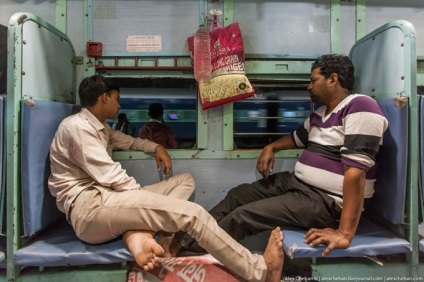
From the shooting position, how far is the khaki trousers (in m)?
1.99

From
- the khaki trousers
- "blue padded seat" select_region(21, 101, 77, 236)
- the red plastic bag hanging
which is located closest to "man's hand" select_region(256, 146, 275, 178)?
the red plastic bag hanging

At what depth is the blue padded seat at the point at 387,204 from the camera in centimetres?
202

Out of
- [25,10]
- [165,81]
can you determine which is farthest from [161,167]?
[25,10]

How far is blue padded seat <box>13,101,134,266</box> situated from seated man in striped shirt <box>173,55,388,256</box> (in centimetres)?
58

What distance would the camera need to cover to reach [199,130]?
2.89 meters

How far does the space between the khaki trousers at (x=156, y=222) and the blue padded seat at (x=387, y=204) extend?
32 centimetres

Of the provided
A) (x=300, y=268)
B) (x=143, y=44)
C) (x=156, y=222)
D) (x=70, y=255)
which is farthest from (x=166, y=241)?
(x=143, y=44)

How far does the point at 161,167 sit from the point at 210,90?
2.67 feet

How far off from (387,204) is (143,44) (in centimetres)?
238

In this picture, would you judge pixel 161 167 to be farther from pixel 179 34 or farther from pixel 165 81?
pixel 179 34

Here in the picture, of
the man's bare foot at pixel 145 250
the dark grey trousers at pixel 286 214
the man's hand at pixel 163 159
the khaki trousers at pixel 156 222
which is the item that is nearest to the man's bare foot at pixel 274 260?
the khaki trousers at pixel 156 222

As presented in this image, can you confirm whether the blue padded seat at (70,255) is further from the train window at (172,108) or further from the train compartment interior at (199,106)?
the train window at (172,108)

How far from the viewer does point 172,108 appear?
3971 mm

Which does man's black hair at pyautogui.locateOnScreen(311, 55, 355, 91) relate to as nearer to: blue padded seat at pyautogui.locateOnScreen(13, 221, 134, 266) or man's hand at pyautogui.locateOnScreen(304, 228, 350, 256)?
man's hand at pyautogui.locateOnScreen(304, 228, 350, 256)
